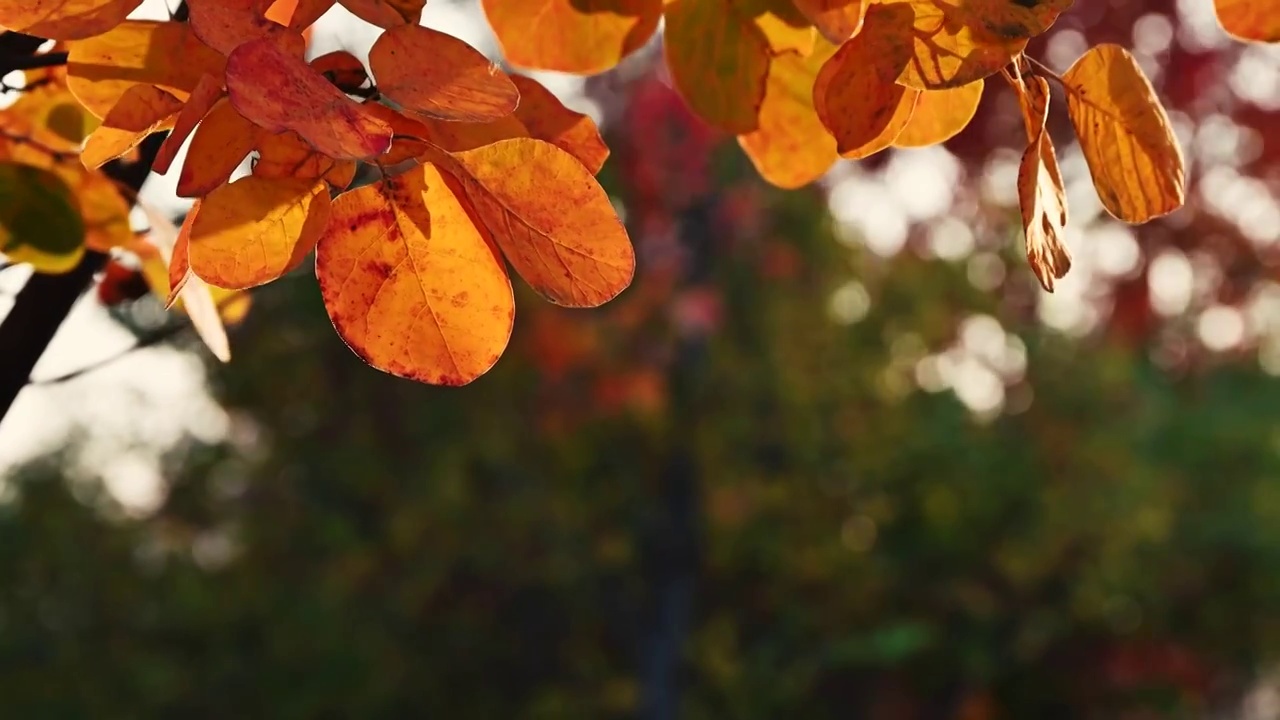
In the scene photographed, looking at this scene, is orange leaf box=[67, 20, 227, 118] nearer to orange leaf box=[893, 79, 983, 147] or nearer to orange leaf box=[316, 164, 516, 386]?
orange leaf box=[316, 164, 516, 386]

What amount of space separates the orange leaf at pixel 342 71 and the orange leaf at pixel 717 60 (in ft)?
0.51

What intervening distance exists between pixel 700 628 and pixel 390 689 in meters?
1.56

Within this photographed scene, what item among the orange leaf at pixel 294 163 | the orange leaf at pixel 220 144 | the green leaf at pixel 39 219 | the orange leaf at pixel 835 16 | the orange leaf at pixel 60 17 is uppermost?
the orange leaf at pixel 60 17

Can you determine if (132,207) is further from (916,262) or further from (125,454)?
(125,454)

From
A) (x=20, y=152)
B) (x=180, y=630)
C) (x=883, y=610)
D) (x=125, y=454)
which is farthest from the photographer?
(x=125, y=454)

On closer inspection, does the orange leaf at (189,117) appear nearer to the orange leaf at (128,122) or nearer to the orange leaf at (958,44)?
the orange leaf at (128,122)

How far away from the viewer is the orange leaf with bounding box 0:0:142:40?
458 millimetres

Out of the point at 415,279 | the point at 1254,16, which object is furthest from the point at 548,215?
the point at 1254,16

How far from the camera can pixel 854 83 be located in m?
0.49

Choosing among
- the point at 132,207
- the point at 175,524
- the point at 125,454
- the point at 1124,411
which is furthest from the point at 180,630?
the point at 132,207

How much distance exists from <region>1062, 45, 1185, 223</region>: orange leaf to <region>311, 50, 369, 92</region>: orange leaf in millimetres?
275

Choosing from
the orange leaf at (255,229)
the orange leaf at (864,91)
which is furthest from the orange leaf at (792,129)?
the orange leaf at (255,229)

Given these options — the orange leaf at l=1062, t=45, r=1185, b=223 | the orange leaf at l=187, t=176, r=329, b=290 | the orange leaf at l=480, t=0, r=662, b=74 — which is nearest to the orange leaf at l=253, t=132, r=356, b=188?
the orange leaf at l=187, t=176, r=329, b=290

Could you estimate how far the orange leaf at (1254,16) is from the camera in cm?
52
